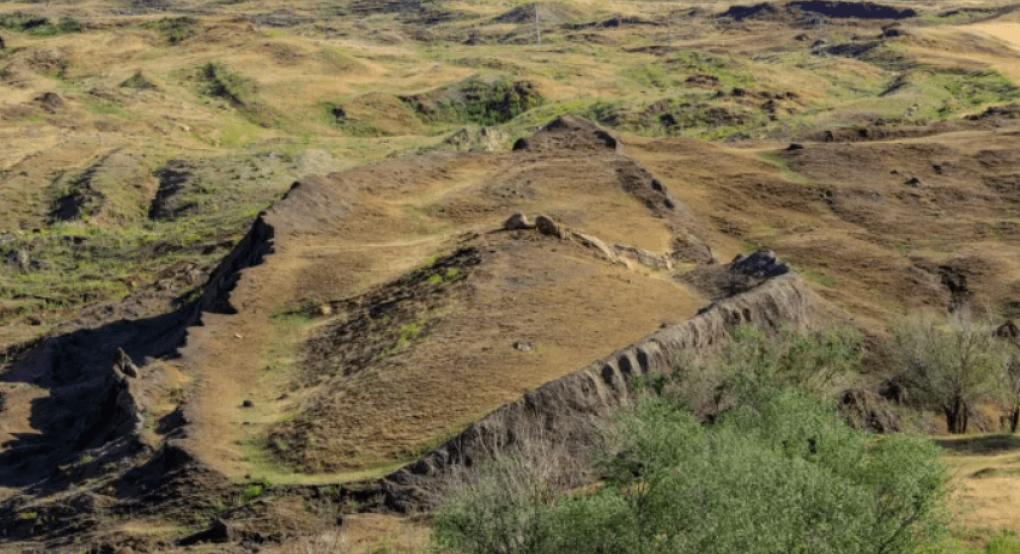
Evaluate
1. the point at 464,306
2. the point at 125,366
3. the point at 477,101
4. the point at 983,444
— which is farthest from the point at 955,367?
the point at 477,101

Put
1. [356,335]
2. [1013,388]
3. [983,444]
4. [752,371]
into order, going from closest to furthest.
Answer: [752,371]
[983,444]
[1013,388]
[356,335]

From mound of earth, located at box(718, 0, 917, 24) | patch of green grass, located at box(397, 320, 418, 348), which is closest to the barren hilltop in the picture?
patch of green grass, located at box(397, 320, 418, 348)

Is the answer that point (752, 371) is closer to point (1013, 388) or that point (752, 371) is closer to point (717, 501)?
point (717, 501)

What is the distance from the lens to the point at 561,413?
115 feet

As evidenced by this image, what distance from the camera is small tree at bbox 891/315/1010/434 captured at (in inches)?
1646

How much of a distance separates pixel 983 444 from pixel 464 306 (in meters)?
18.0

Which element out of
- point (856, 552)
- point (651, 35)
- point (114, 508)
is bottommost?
point (651, 35)

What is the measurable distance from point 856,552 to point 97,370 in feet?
131

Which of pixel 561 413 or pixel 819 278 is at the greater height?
pixel 561 413

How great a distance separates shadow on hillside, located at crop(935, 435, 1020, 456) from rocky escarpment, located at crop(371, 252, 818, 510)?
7823 mm

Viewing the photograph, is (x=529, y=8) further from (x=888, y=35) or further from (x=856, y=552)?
(x=856, y=552)

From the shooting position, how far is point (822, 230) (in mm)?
62750

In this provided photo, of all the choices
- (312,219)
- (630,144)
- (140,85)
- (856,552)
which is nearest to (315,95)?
(140,85)

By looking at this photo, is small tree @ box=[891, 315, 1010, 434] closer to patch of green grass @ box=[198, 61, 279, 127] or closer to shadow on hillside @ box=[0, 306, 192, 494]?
shadow on hillside @ box=[0, 306, 192, 494]
